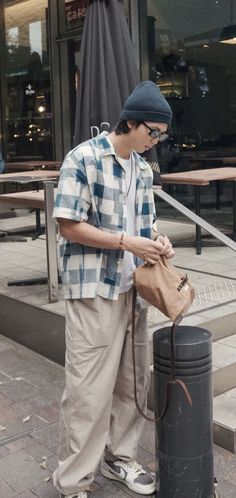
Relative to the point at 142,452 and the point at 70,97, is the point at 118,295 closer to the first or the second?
the point at 142,452

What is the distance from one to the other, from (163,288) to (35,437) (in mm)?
1510

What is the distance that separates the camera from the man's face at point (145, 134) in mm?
2580

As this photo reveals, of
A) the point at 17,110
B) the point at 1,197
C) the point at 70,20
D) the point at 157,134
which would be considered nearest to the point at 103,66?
the point at 1,197

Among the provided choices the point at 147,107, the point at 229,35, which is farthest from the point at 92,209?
the point at 229,35

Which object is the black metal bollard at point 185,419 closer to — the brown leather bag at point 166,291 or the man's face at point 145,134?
the brown leather bag at point 166,291

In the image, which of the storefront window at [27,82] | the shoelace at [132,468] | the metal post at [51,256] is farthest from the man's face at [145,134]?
the storefront window at [27,82]

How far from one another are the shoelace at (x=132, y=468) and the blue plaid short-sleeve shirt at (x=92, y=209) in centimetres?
94

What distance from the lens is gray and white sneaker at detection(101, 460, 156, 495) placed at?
296cm

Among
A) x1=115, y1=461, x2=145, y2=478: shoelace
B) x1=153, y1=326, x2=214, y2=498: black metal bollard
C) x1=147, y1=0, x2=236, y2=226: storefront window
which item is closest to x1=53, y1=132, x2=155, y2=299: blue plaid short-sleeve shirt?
x1=153, y1=326, x2=214, y2=498: black metal bollard

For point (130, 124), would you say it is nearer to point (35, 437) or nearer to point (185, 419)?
point (185, 419)

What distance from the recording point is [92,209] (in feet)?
8.64

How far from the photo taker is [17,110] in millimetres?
11031

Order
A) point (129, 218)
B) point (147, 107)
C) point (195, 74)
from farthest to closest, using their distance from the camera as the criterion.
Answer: point (195, 74), point (129, 218), point (147, 107)

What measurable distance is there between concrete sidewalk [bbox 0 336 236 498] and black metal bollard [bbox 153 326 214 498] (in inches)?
12.1
